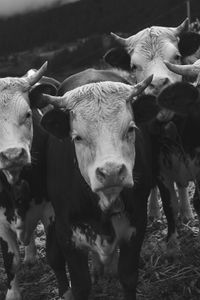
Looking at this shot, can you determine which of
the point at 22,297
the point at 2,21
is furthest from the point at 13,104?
the point at 2,21

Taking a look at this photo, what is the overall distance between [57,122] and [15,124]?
17.7 inches

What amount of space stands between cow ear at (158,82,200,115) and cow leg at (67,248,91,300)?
3.91 ft

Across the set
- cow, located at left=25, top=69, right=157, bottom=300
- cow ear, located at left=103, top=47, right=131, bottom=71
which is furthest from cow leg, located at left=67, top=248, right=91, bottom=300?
cow ear, located at left=103, top=47, right=131, bottom=71

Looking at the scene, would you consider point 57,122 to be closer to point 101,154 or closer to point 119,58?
point 101,154

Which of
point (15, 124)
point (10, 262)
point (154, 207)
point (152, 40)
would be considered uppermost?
point (152, 40)

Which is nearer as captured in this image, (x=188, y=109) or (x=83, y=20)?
(x=188, y=109)

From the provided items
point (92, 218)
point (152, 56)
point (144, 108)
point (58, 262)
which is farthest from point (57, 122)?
point (152, 56)

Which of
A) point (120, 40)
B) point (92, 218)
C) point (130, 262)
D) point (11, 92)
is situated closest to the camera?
point (92, 218)

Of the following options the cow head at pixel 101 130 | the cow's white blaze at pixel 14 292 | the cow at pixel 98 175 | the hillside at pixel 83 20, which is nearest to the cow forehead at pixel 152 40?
the cow at pixel 98 175

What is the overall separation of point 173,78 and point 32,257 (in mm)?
2304

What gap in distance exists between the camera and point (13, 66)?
1173cm

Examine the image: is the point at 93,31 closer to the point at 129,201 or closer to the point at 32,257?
the point at 32,257

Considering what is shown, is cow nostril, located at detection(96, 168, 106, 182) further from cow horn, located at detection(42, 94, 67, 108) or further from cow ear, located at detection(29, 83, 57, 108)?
cow ear, located at detection(29, 83, 57, 108)

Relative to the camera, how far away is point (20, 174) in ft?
14.3
